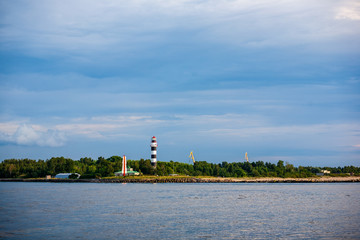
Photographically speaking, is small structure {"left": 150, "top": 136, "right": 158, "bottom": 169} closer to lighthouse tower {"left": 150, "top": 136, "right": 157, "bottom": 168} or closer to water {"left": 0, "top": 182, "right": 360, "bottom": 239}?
lighthouse tower {"left": 150, "top": 136, "right": 157, "bottom": 168}

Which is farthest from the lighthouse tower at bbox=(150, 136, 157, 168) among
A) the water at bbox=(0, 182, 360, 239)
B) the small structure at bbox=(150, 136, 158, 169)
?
the water at bbox=(0, 182, 360, 239)

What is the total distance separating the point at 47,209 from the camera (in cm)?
5328

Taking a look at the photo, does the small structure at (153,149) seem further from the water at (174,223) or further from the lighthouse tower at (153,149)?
the water at (174,223)

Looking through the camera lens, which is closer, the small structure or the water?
the water

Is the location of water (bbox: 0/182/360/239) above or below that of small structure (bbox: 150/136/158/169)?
below

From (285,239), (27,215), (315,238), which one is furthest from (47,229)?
(315,238)

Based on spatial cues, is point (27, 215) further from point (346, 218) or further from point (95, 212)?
point (346, 218)

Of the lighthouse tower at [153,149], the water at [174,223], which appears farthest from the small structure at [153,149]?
the water at [174,223]

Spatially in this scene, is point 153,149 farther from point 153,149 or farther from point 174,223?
point 174,223

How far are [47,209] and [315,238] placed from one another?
36.6 metres

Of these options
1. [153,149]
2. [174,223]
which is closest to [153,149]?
[153,149]

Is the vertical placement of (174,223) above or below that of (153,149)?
below

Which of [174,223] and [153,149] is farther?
[153,149]

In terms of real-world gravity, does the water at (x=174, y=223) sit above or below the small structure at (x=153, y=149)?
below
